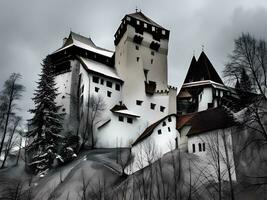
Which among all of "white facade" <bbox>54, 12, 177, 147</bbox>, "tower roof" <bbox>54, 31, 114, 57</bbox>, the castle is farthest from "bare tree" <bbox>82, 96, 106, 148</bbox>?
"tower roof" <bbox>54, 31, 114, 57</bbox>

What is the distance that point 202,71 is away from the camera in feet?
185

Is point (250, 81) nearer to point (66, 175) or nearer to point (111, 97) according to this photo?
point (66, 175)

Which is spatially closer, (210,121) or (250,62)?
(250,62)

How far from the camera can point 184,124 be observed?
37.5 m

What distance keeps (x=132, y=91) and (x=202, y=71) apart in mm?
13367

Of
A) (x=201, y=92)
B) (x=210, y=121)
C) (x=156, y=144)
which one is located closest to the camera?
(x=210, y=121)

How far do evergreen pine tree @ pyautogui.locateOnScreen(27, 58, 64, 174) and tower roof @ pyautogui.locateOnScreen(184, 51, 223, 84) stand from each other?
24.3 meters

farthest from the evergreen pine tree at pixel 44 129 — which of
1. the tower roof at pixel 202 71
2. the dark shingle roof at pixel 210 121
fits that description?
the tower roof at pixel 202 71

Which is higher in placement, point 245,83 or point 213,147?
point 245,83

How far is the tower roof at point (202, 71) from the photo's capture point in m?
55.1

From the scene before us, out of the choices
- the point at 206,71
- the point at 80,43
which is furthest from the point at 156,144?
the point at 80,43

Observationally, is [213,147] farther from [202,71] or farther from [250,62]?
[202,71]

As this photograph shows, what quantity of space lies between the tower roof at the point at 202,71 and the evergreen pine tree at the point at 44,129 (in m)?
24.3

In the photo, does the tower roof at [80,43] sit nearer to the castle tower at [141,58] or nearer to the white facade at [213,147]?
the castle tower at [141,58]
